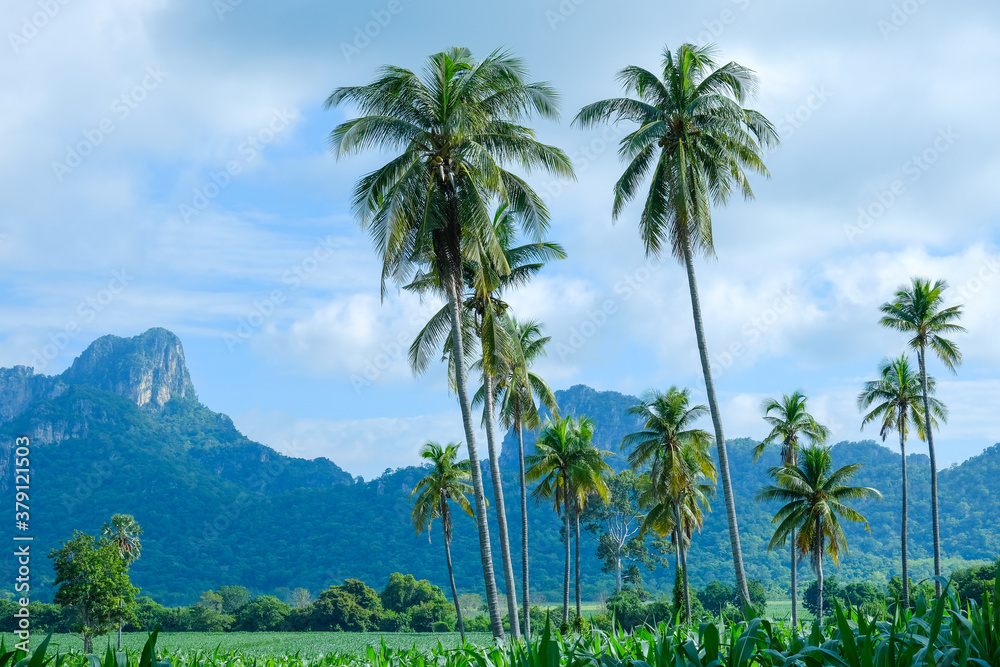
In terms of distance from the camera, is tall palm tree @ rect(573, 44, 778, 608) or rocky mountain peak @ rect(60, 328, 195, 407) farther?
rocky mountain peak @ rect(60, 328, 195, 407)

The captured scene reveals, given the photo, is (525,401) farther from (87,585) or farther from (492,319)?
(87,585)

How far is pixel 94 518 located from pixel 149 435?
41.2 m

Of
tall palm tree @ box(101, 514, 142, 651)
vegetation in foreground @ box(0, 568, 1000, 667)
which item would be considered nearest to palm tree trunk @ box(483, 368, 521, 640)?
vegetation in foreground @ box(0, 568, 1000, 667)

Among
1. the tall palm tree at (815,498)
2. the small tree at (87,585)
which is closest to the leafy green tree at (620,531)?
the tall palm tree at (815,498)

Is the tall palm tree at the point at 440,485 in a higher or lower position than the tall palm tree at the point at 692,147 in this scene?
lower


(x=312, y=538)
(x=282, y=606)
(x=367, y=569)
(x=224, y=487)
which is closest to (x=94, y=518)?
(x=224, y=487)

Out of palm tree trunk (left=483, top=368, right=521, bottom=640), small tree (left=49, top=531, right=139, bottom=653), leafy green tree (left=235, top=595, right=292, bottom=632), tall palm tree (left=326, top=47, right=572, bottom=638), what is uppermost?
tall palm tree (left=326, top=47, right=572, bottom=638)

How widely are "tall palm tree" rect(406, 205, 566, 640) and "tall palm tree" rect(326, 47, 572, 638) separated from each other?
29.2 inches

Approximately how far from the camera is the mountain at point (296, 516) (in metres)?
92.8

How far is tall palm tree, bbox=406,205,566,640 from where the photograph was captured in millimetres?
17984

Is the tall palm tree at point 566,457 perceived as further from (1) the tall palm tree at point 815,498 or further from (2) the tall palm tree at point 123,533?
(2) the tall palm tree at point 123,533

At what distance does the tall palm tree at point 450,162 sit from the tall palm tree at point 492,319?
2.43ft

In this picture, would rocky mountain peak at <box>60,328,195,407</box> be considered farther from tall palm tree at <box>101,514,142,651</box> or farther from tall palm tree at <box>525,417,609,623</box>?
tall palm tree at <box>525,417,609,623</box>

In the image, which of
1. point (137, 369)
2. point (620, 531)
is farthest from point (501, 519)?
point (137, 369)
